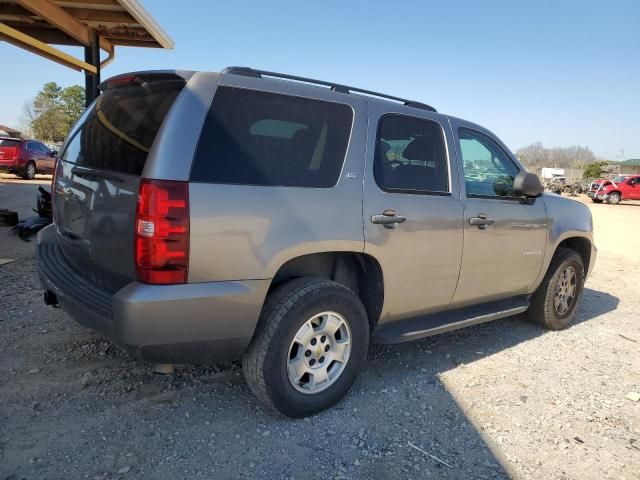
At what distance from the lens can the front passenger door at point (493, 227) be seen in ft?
12.3

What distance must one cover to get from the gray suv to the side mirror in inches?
11.2

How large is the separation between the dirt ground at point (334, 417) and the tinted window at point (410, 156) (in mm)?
1424

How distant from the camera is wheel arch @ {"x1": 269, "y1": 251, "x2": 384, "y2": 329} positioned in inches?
119

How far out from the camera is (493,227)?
12.6 ft

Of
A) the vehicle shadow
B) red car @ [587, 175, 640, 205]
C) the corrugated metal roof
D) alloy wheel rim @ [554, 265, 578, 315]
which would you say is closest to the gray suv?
the vehicle shadow

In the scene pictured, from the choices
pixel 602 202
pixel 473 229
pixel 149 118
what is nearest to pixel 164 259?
pixel 149 118

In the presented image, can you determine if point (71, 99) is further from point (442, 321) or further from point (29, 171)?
point (442, 321)

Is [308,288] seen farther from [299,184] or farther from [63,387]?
[63,387]

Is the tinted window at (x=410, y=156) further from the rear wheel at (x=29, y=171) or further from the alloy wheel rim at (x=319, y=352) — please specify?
the rear wheel at (x=29, y=171)

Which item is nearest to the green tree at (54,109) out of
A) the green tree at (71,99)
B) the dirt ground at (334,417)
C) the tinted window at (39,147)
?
the green tree at (71,99)

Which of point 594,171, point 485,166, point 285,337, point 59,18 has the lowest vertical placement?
point 285,337

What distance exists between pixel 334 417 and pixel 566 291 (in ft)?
10.3

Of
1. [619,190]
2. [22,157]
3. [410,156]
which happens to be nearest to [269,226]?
[410,156]

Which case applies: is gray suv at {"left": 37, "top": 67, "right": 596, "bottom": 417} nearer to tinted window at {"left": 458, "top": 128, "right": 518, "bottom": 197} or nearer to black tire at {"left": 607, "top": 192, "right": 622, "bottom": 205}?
tinted window at {"left": 458, "top": 128, "right": 518, "bottom": 197}
